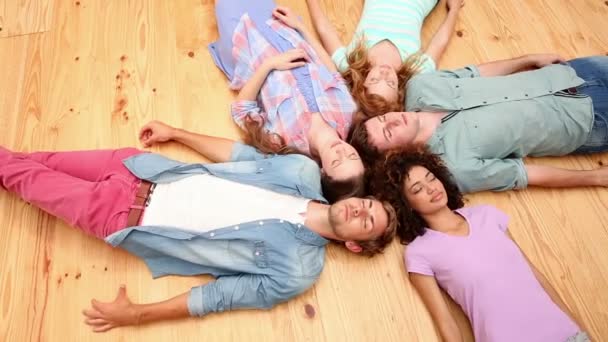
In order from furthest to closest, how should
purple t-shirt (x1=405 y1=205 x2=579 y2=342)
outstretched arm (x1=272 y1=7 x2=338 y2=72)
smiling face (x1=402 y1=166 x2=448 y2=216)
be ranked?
outstretched arm (x1=272 y1=7 x2=338 y2=72) → smiling face (x1=402 y1=166 x2=448 y2=216) → purple t-shirt (x1=405 y1=205 x2=579 y2=342)

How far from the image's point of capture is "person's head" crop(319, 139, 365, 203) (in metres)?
1.13

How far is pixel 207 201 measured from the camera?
3.64ft

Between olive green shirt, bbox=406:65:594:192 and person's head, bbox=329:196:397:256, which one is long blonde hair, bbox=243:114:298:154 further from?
olive green shirt, bbox=406:65:594:192

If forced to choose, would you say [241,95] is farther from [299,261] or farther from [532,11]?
[532,11]

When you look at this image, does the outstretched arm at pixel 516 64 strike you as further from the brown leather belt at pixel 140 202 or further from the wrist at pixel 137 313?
the wrist at pixel 137 313

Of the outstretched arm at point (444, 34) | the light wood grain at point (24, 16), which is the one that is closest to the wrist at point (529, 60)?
the outstretched arm at point (444, 34)

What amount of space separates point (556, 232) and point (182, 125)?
1051mm

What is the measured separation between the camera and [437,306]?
1.08 meters

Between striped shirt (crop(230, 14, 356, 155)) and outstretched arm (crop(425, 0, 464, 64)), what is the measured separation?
339 mm

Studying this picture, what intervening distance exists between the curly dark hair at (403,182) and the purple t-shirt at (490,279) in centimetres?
3

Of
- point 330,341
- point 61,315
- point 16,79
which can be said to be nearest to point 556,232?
point 330,341

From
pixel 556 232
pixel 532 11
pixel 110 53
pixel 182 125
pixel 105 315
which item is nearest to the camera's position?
pixel 105 315

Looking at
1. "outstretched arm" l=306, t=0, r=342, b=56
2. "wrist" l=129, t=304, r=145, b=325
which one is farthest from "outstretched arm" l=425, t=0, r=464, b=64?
"wrist" l=129, t=304, r=145, b=325

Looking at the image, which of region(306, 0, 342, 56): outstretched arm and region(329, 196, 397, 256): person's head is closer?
region(329, 196, 397, 256): person's head
